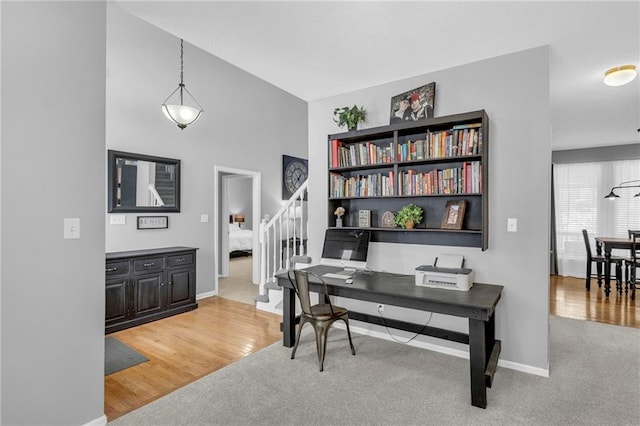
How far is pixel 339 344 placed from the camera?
3189mm

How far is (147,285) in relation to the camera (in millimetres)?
3959

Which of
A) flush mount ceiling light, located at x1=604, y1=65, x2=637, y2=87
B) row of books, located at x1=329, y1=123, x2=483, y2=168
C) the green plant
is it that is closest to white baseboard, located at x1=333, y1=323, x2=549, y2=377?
row of books, located at x1=329, y1=123, x2=483, y2=168

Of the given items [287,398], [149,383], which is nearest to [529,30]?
[287,398]

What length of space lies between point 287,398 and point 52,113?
2202 millimetres

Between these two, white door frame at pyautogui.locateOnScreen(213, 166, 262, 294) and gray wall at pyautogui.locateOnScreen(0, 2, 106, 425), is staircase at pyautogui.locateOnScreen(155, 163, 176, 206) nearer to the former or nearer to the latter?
white door frame at pyautogui.locateOnScreen(213, 166, 262, 294)

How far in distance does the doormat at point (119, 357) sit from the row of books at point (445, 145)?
291 cm

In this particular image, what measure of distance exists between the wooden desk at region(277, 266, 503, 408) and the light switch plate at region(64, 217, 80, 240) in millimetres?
1639

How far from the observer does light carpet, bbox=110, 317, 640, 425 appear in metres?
2.08

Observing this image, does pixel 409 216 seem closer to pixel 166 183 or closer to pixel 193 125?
pixel 166 183

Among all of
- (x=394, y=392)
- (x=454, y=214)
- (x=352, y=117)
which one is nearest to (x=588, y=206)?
(x=454, y=214)

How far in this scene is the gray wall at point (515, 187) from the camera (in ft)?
8.54

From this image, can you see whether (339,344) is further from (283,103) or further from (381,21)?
(283,103)

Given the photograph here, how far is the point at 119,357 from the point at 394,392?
2.39m

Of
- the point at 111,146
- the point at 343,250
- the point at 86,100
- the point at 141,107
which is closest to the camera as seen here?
the point at 86,100
